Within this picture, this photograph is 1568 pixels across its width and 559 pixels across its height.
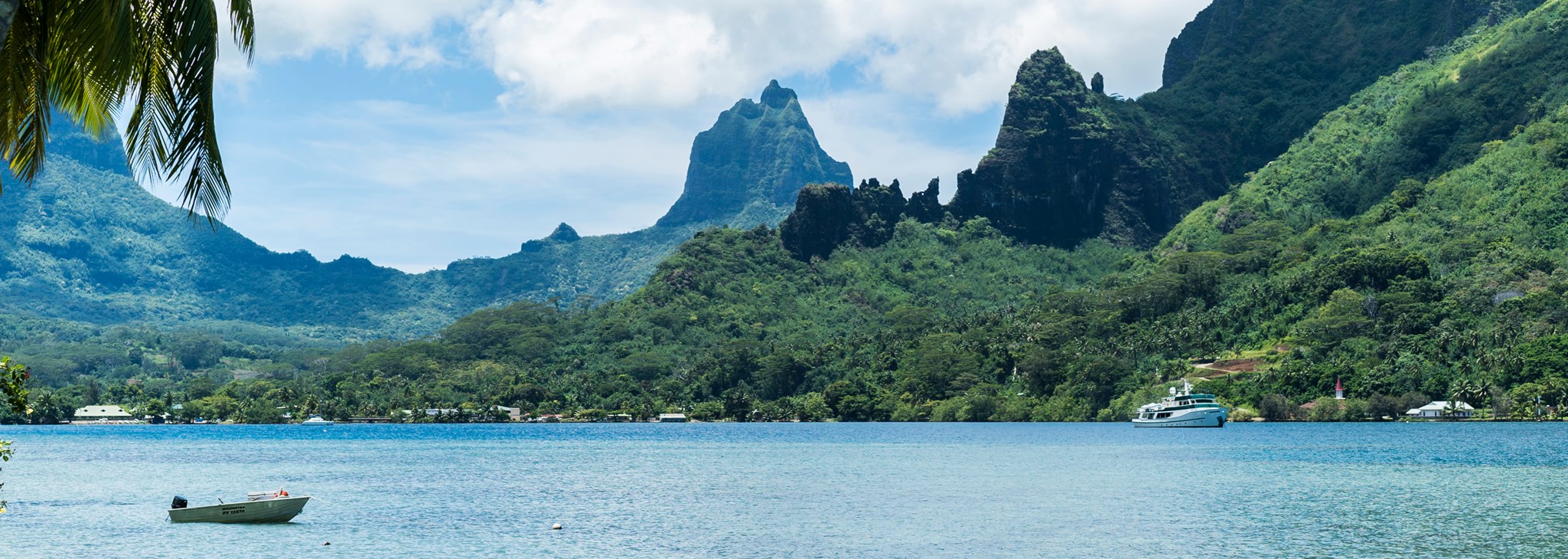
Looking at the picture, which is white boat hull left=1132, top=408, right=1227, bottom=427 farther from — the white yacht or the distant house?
the distant house

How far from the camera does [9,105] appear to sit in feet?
45.8

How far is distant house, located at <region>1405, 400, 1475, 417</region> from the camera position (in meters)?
135

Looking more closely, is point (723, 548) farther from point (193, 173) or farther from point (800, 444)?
point (800, 444)

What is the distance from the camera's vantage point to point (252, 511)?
5025cm

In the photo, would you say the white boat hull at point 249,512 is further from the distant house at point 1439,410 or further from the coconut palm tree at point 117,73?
the distant house at point 1439,410

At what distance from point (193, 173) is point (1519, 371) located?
144 metres

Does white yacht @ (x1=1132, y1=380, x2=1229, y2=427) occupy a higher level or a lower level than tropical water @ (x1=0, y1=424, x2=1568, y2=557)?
higher

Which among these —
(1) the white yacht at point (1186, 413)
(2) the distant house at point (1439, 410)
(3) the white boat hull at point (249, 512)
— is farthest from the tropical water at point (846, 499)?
(1) the white yacht at point (1186, 413)

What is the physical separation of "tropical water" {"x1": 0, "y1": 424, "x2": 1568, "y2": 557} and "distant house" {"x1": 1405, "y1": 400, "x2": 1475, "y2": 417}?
1627 cm

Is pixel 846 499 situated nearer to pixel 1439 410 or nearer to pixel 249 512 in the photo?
pixel 249 512

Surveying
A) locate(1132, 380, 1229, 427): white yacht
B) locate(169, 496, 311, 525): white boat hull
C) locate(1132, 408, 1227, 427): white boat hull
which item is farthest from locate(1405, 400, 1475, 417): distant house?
locate(169, 496, 311, 525): white boat hull

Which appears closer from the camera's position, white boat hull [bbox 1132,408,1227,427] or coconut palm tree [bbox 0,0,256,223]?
coconut palm tree [bbox 0,0,256,223]

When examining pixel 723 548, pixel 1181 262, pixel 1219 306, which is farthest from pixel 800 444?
pixel 1181 262

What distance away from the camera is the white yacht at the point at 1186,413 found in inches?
5561
